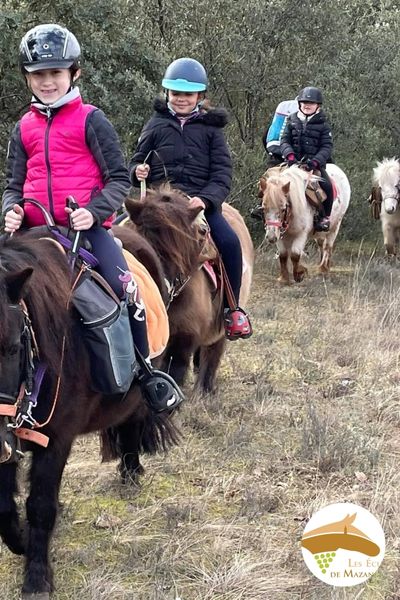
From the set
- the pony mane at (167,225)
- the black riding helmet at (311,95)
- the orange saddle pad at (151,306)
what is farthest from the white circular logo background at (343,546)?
the black riding helmet at (311,95)

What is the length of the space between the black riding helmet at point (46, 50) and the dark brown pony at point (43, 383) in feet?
2.52

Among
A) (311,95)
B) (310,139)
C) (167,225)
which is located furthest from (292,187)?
(167,225)

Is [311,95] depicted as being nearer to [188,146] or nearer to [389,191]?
[389,191]

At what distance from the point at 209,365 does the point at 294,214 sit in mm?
4706

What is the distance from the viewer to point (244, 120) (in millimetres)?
12758

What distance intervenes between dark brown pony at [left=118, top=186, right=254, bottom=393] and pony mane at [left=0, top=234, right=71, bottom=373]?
1514 mm

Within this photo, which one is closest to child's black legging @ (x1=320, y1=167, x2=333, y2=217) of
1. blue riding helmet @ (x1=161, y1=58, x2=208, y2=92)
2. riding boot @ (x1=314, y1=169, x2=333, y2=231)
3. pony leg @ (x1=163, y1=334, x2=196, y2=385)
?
riding boot @ (x1=314, y1=169, x2=333, y2=231)

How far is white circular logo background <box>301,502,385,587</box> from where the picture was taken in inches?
106

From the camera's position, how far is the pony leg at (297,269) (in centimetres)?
1046

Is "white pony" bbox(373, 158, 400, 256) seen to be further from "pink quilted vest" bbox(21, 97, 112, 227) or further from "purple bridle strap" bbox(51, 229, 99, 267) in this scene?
"purple bridle strap" bbox(51, 229, 99, 267)

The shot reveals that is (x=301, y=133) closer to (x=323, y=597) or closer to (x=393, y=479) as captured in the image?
(x=393, y=479)

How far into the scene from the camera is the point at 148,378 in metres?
3.48

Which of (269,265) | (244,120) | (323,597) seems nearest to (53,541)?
(323,597)

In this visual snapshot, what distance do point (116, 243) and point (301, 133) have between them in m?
7.45
